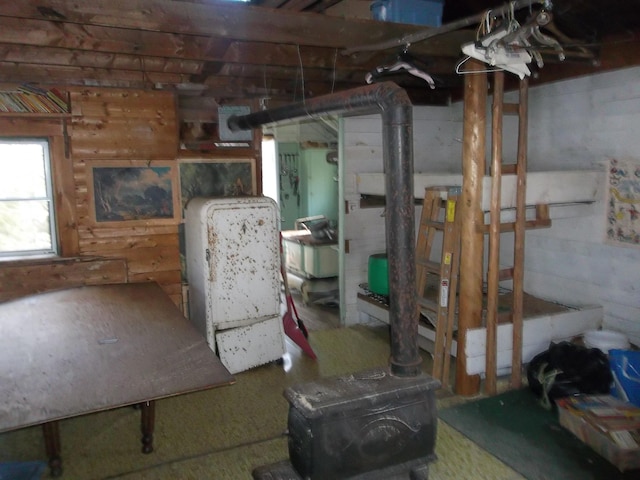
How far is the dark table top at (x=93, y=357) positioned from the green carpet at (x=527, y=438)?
1798 millimetres

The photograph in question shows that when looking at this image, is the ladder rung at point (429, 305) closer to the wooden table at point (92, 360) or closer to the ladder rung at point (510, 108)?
the ladder rung at point (510, 108)

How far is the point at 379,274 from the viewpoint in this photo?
5.16m

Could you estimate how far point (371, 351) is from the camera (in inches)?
190

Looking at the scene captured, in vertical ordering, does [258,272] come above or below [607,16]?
below

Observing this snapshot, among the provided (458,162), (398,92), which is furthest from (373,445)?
(458,162)

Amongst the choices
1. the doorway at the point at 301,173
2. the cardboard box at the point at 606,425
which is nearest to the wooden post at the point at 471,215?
the cardboard box at the point at 606,425

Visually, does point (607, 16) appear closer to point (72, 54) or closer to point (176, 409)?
point (72, 54)

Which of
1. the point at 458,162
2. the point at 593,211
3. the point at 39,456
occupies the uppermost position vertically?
the point at 458,162

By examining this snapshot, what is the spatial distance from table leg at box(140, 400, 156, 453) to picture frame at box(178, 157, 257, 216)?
2122mm

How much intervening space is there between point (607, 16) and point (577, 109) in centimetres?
85

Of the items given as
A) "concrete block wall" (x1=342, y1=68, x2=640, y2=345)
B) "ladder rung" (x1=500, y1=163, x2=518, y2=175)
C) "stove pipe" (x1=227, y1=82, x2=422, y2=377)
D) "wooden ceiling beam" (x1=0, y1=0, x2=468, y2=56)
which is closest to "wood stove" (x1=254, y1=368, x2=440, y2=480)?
"stove pipe" (x1=227, y1=82, x2=422, y2=377)

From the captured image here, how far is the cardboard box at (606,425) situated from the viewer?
9.72ft

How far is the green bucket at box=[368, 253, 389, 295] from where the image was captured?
5.09 meters

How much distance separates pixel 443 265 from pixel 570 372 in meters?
1.13
